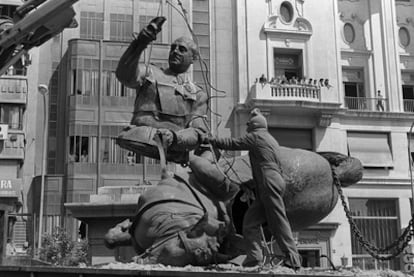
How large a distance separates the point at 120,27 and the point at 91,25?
1.70 metres

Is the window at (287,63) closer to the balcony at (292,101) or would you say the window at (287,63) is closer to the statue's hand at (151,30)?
the balcony at (292,101)

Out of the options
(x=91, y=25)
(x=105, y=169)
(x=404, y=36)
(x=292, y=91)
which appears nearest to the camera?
(x=105, y=169)

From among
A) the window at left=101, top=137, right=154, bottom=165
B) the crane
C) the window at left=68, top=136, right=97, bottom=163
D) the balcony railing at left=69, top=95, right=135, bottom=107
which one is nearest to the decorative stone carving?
the balcony railing at left=69, top=95, right=135, bottom=107

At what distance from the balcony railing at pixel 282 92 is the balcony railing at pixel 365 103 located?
11.3 feet

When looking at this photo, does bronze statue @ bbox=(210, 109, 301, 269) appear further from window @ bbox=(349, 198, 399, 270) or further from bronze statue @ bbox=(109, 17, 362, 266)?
window @ bbox=(349, 198, 399, 270)

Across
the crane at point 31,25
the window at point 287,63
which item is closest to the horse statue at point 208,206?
the crane at point 31,25

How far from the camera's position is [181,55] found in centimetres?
667

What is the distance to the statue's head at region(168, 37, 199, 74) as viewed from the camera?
6.67 meters

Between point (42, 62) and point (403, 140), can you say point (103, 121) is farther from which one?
point (403, 140)

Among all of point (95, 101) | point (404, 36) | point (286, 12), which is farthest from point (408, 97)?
point (95, 101)

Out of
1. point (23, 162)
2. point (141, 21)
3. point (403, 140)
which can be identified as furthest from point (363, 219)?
point (23, 162)

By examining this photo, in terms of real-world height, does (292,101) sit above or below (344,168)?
above

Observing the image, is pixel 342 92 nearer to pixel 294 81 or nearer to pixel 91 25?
pixel 294 81

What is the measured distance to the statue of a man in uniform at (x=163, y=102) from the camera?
20.1ft
